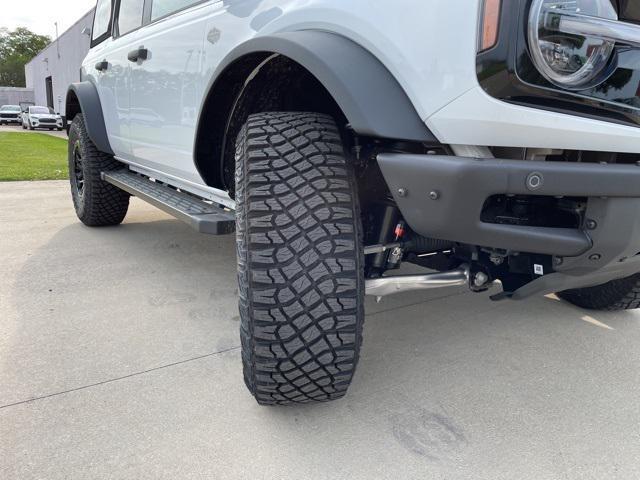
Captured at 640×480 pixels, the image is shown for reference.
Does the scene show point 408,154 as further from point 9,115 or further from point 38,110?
point 9,115

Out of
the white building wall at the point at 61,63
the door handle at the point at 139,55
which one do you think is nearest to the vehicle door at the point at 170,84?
the door handle at the point at 139,55

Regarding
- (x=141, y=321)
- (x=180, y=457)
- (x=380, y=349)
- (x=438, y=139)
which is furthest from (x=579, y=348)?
(x=141, y=321)

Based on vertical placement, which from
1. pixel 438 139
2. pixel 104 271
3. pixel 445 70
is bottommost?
pixel 104 271

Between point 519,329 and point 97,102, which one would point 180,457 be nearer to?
point 519,329

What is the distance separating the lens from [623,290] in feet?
8.38

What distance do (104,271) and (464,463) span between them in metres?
2.66

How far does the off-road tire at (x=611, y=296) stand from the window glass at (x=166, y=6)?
246 cm

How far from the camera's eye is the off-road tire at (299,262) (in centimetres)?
154

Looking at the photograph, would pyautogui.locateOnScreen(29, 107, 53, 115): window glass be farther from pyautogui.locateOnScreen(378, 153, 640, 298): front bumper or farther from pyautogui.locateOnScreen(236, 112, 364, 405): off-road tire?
pyautogui.locateOnScreen(378, 153, 640, 298): front bumper

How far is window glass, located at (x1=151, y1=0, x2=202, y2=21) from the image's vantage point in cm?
258

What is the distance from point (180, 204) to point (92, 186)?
1.92m

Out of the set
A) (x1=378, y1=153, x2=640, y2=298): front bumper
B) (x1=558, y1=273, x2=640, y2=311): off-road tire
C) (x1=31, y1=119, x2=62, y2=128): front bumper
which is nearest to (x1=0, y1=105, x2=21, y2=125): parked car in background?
(x1=31, y1=119, x2=62, y2=128): front bumper

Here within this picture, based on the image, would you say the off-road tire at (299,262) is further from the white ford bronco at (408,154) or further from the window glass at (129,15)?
the window glass at (129,15)

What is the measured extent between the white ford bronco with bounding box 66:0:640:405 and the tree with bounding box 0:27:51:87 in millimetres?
100875
